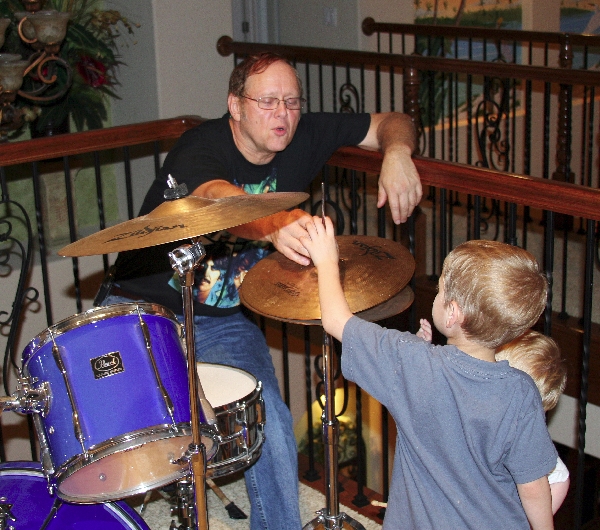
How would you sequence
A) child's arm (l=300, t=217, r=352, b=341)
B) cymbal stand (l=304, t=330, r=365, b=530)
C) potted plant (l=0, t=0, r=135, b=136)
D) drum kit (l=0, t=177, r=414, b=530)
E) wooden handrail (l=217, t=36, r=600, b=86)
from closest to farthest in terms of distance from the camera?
child's arm (l=300, t=217, r=352, b=341) < drum kit (l=0, t=177, r=414, b=530) < cymbal stand (l=304, t=330, r=365, b=530) < wooden handrail (l=217, t=36, r=600, b=86) < potted plant (l=0, t=0, r=135, b=136)

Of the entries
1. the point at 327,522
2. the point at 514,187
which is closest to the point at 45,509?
the point at 327,522

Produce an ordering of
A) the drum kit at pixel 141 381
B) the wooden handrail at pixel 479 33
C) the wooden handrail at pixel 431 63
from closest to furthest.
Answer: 1. the drum kit at pixel 141 381
2. the wooden handrail at pixel 431 63
3. the wooden handrail at pixel 479 33

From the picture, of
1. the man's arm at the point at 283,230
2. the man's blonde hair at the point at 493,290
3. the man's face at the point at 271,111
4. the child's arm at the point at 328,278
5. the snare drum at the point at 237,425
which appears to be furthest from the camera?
the man's face at the point at 271,111

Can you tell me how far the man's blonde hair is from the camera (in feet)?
4.66

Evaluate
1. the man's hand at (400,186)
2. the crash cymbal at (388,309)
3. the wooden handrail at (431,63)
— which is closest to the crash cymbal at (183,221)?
the crash cymbal at (388,309)

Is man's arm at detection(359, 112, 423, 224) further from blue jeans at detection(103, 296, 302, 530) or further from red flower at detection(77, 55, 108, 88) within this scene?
red flower at detection(77, 55, 108, 88)

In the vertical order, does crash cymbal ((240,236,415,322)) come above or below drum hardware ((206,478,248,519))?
above

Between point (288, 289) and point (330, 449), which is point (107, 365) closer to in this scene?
point (288, 289)

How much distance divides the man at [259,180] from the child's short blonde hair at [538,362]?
0.51m

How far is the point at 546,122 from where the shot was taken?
4148mm

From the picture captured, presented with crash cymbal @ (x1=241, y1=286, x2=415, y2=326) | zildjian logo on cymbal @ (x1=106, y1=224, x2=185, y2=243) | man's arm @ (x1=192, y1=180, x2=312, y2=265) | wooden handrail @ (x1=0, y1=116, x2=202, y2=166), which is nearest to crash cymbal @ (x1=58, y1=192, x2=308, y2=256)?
zildjian logo on cymbal @ (x1=106, y1=224, x2=185, y2=243)

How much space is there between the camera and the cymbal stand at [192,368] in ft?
5.32

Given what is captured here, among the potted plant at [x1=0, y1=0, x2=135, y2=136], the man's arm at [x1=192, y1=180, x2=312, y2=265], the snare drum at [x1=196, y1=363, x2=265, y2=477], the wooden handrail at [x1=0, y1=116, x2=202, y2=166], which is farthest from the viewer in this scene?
the potted plant at [x1=0, y1=0, x2=135, y2=136]

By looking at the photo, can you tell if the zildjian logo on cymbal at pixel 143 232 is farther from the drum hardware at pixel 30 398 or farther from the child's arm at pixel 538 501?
the child's arm at pixel 538 501
